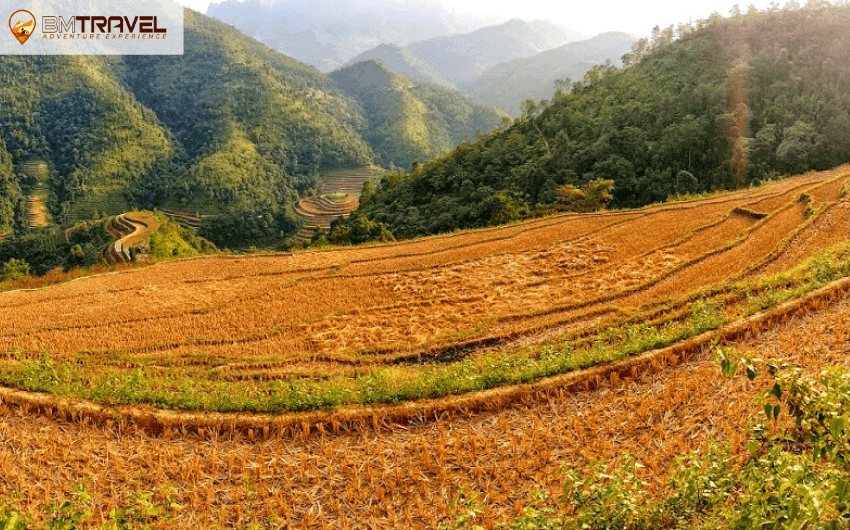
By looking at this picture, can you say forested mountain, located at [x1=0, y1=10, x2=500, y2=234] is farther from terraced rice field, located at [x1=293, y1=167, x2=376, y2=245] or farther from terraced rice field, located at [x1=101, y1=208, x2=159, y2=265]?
terraced rice field, located at [x1=101, y1=208, x2=159, y2=265]

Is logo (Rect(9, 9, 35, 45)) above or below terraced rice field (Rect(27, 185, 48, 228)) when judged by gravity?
above

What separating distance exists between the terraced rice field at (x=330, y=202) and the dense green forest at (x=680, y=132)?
32.7 metres

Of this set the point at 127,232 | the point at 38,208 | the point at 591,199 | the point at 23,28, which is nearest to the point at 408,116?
the point at 38,208

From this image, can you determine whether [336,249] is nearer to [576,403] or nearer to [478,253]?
[478,253]

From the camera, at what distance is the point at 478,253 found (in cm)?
1659

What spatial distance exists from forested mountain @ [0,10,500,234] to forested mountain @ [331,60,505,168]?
1.20 meters

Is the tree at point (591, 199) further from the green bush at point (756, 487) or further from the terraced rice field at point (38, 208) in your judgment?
the terraced rice field at point (38, 208)

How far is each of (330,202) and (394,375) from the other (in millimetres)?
86958

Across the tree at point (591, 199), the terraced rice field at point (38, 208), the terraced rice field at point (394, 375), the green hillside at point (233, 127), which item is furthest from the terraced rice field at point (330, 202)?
the terraced rice field at point (394, 375)

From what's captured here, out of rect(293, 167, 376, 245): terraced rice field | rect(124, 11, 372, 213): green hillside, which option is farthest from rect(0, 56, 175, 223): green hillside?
rect(293, 167, 376, 245): terraced rice field

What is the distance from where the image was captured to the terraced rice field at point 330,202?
3243 inches

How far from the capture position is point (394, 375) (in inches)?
334

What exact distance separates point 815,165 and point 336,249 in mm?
28440

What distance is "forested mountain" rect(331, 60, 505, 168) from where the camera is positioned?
126812 mm
